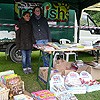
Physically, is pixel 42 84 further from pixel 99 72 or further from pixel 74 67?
pixel 99 72

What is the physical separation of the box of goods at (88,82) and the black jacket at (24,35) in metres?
1.57

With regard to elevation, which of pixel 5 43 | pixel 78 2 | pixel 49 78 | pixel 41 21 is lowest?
pixel 49 78

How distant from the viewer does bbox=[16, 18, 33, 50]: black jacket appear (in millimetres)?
5430

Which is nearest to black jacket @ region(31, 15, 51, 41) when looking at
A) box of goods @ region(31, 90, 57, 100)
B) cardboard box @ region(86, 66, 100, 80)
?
cardboard box @ region(86, 66, 100, 80)

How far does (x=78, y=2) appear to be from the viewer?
7.93 metres

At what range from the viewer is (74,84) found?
14.0 ft

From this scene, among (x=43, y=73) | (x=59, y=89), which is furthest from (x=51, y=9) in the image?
(x=59, y=89)

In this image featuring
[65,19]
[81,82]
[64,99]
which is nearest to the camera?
[64,99]

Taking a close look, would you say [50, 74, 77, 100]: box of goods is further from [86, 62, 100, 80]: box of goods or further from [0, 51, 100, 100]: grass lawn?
[86, 62, 100, 80]: box of goods

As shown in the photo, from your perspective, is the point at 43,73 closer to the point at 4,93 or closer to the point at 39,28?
the point at 39,28

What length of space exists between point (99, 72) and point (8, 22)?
3406mm

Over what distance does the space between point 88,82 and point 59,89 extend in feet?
2.51

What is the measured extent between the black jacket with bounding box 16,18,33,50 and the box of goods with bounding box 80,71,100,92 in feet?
5.15

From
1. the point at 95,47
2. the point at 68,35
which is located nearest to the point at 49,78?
the point at 95,47
